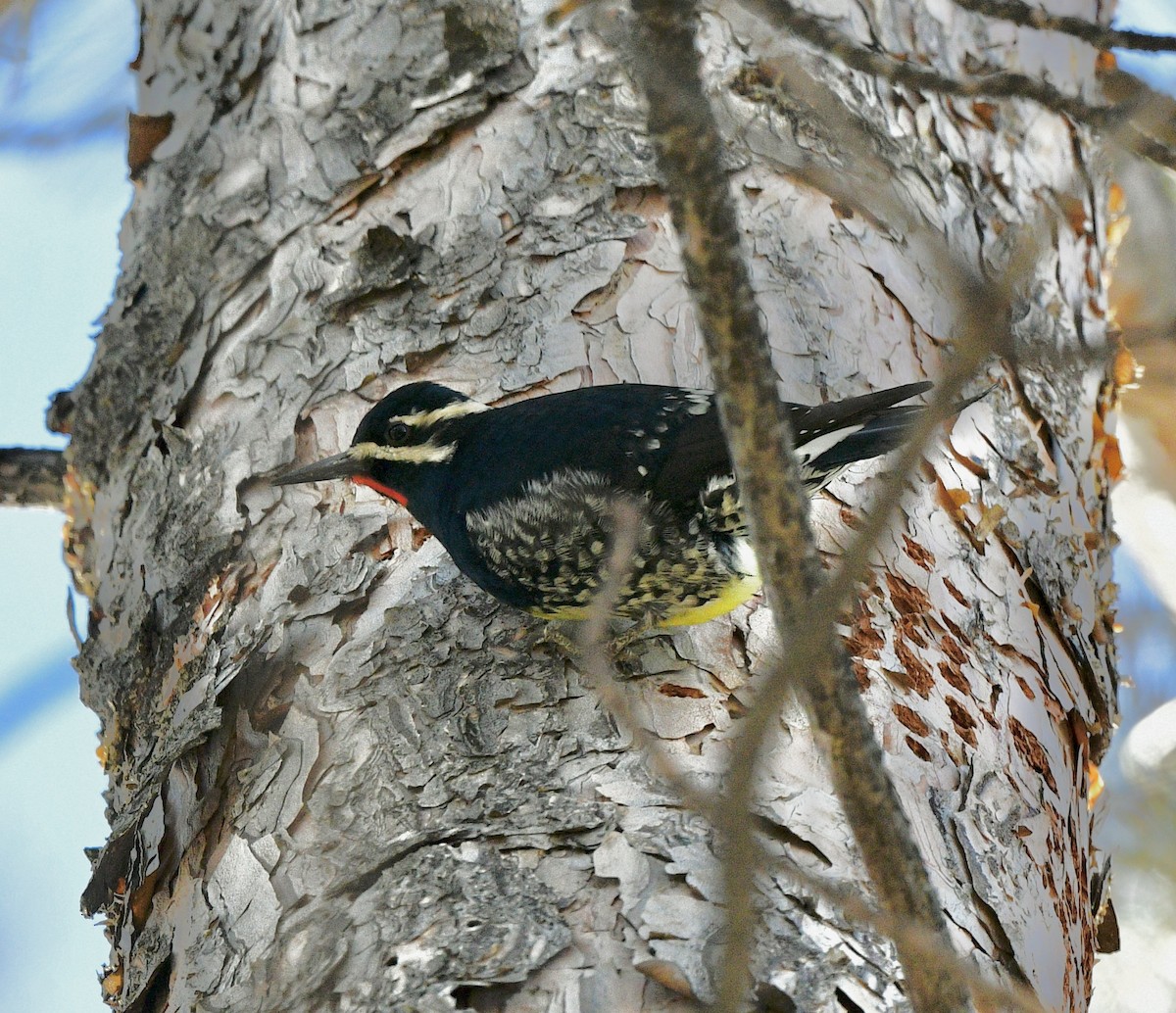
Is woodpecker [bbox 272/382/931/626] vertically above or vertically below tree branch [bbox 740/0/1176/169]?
above

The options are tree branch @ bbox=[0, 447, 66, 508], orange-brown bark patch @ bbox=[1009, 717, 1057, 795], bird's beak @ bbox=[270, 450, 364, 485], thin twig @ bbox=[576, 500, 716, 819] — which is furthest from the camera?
tree branch @ bbox=[0, 447, 66, 508]

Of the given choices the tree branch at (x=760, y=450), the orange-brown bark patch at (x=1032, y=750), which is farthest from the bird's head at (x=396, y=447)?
the tree branch at (x=760, y=450)

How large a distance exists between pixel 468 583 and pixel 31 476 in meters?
1.45

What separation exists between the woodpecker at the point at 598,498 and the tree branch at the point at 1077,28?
3.39 feet

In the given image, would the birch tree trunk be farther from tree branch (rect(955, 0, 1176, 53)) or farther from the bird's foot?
tree branch (rect(955, 0, 1176, 53))

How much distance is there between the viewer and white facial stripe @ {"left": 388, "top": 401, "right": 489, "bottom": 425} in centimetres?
290

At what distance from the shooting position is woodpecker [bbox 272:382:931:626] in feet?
8.75

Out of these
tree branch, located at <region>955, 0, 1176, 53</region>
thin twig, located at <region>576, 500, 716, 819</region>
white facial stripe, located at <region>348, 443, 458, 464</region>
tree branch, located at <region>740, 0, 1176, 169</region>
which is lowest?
thin twig, located at <region>576, 500, 716, 819</region>

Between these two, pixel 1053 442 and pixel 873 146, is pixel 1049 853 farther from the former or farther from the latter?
pixel 873 146

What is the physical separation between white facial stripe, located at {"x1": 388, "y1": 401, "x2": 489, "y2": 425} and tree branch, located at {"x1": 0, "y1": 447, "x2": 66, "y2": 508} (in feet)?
3.76

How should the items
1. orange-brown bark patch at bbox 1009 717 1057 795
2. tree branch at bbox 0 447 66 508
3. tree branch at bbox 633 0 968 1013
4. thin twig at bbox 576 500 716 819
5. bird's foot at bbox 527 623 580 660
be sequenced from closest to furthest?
thin twig at bbox 576 500 716 819 → tree branch at bbox 633 0 968 1013 → bird's foot at bbox 527 623 580 660 → orange-brown bark patch at bbox 1009 717 1057 795 → tree branch at bbox 0 447 66 508

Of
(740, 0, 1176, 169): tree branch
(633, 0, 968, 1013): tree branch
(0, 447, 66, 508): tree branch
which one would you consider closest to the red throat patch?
(0, 447, 66, 508): tree branch

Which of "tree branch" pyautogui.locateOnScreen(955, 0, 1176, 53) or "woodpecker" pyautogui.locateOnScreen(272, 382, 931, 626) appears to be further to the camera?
"woodpecker" pyautogui.locateOnScreen(272, 382, 931, 626)

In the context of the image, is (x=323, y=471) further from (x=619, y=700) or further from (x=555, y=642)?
(x=619, y=700)
